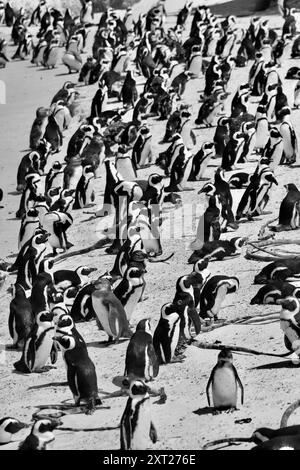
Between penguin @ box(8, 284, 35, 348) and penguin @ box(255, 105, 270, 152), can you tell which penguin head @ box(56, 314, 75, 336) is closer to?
penguin @ box(8, 284, 35, 348)

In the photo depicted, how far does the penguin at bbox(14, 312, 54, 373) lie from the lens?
11.7 m

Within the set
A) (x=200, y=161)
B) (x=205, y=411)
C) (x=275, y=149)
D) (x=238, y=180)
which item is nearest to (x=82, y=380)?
(x=205, y=411)

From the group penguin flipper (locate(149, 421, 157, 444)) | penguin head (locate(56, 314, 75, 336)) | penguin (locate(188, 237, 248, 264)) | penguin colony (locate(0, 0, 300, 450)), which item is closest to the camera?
penguin flipper (locate(149, 421, 157, 444))

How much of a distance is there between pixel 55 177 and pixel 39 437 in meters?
9.55

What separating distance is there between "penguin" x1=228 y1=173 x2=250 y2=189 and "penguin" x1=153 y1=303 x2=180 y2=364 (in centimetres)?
589

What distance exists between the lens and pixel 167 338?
11.3m

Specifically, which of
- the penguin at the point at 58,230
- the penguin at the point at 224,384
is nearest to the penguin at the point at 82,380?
the penguin at the point at 224,384

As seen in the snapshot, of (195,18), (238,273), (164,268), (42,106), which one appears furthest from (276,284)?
(195,18)

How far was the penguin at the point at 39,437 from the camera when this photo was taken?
956cm

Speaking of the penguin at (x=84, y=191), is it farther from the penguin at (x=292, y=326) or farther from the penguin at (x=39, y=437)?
the penguin at (x=39, y=437)

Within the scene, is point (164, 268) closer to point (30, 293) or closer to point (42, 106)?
point (30, 293)

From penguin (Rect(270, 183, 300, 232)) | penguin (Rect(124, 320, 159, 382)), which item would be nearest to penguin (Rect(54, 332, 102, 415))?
penguin (Rect(124, 320, 159, 382))

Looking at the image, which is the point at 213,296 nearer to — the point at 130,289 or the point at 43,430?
the point at 130,289

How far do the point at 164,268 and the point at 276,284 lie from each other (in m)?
2.36
